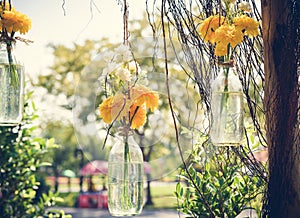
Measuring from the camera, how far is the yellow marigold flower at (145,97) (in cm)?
123

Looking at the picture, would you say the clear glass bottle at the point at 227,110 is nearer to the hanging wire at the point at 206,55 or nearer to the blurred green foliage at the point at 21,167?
the hanging wire at the point at 206,55

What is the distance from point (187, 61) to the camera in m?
1.29

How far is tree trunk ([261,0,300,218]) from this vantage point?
1.17 meters

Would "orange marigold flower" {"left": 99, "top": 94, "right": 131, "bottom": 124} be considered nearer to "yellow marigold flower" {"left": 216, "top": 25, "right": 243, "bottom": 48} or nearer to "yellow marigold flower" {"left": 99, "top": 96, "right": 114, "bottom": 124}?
"yellow marigold flower" {"left": 99, "top": 96, "right": 114, "bottom": 124}

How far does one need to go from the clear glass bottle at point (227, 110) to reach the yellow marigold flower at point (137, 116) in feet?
0.57

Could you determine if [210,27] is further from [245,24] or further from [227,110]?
[227,110]

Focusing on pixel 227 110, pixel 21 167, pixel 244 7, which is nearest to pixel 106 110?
pixel 227 110

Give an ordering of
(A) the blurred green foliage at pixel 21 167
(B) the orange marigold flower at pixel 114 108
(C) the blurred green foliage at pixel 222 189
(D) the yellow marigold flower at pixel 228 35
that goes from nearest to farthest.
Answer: (D) the yellow marigold flower at pixel 228 35 < (B) the orange marigold flower at pixel 114 108 < (C) the blurred green foliage at pixel 222 189 < (A) the blurred green foliage at pixel 21 167

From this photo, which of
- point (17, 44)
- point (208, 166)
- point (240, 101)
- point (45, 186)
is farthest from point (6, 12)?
point (45, 186)

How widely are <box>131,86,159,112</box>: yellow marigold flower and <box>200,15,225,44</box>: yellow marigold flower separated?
19cm

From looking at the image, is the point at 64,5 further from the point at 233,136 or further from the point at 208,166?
the point at 208,166

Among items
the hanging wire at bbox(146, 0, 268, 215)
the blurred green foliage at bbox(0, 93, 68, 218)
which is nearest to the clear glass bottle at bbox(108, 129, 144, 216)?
the hanging wire at bbox(146, 0, 268, 215)

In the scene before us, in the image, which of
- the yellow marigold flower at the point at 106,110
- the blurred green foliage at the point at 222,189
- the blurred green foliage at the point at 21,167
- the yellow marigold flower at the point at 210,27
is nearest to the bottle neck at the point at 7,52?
the yellow marigold flower at the point at 106,110

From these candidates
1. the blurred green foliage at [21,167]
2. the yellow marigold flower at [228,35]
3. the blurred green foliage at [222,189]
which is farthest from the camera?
the blurred green foliage at [21,167]
